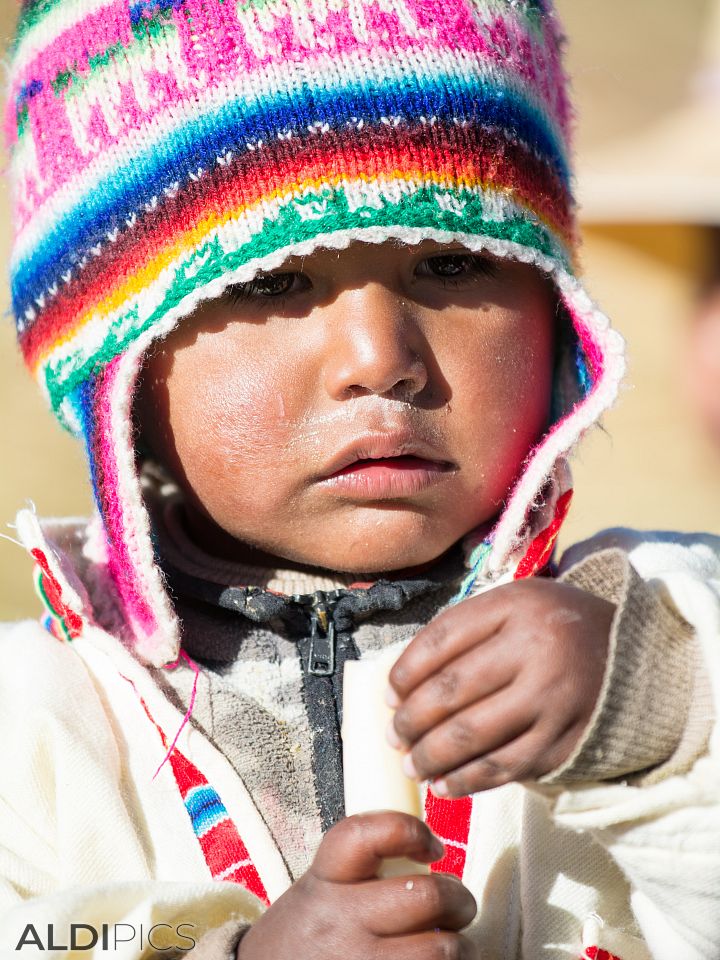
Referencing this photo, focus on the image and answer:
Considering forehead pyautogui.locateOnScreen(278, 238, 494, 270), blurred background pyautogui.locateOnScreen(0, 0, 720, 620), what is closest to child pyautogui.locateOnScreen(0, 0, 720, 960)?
forehead pyautogui.locateOnScreen(278, 238, 494, 270)

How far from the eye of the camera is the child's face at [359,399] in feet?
4.50

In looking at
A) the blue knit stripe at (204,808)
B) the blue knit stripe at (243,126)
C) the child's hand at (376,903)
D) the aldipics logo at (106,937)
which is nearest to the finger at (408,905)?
the child's hand at (376,903)

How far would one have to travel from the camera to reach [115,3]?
148 centimetres

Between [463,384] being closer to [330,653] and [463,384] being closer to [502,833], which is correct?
[330,653]

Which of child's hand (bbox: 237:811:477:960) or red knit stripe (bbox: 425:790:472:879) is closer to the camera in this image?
child's hand (bbox: 237:811:477:960)

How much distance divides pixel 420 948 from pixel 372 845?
104 millimetres

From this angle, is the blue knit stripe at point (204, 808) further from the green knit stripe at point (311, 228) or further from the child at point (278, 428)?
the green knit stripe at point (311, 228)

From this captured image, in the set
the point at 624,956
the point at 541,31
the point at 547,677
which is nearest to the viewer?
the point at 547,677

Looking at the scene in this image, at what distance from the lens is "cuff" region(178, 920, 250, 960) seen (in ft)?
3.80

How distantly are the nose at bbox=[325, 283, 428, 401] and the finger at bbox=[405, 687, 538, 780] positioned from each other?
43 centimetres

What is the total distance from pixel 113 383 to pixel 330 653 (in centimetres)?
42

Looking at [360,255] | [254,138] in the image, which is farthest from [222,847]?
[254,138]

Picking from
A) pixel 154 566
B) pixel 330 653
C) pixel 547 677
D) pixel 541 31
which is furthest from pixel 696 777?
pixel 541 31

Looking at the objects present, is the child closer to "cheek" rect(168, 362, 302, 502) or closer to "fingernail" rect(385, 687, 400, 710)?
"cheek" rect(168, 362, 302, 502)
